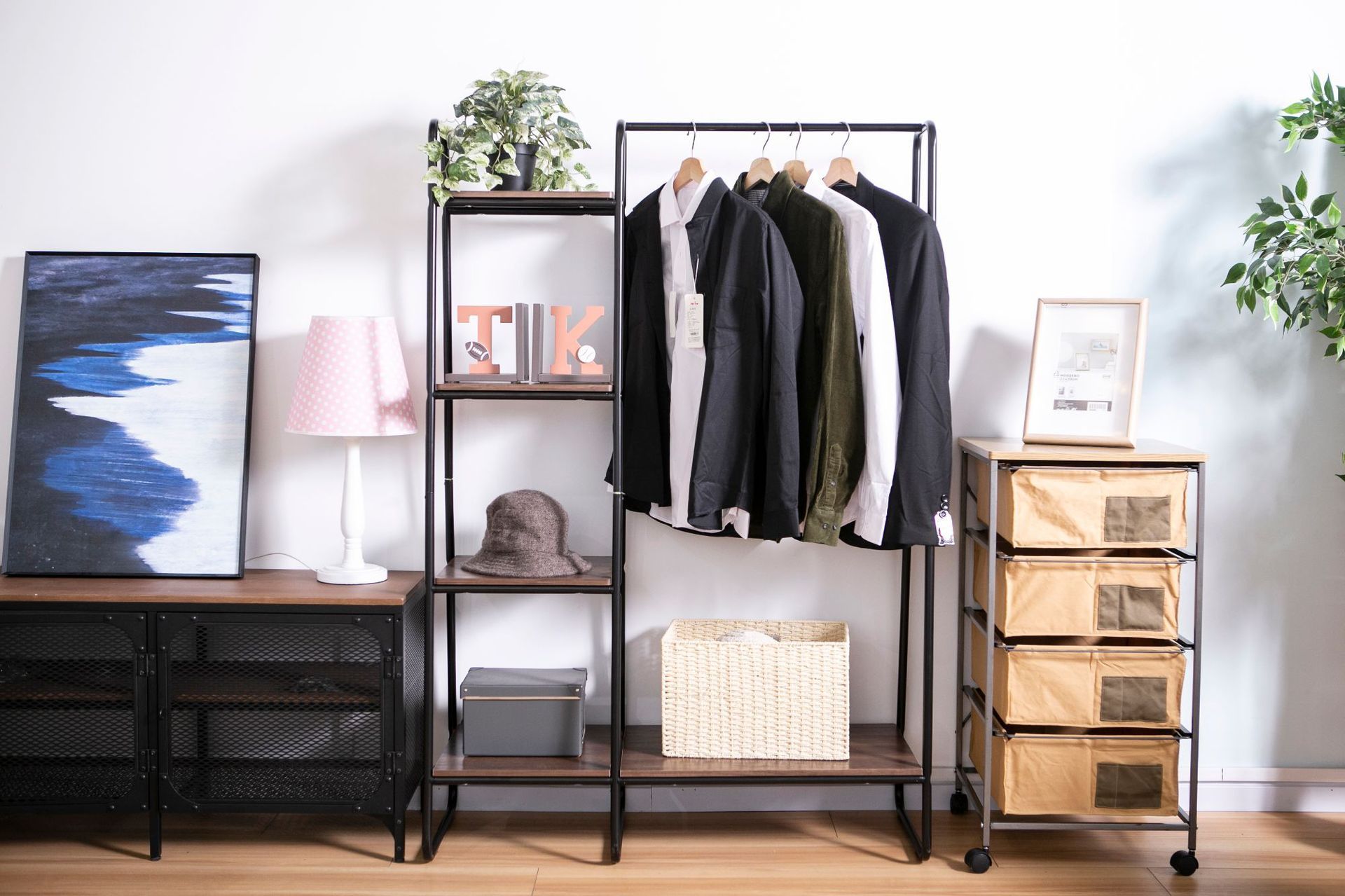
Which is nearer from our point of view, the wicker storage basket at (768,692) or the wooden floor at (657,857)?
the wooden floor at (657,857)

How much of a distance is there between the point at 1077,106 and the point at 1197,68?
33 cm

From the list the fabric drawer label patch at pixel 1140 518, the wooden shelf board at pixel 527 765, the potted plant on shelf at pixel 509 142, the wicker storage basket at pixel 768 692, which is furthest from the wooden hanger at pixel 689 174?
the wooden shelf board at pixel 527 765

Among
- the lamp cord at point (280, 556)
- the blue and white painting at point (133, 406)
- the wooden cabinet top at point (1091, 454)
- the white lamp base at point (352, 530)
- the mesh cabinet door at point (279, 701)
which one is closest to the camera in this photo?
the wooden cabinet top at point (1091, 454)

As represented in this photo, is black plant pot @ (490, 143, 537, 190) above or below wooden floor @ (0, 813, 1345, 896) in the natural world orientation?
above

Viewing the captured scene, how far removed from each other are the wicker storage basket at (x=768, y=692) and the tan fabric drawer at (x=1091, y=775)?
0.41 meters

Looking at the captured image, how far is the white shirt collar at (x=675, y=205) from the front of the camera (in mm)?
2328

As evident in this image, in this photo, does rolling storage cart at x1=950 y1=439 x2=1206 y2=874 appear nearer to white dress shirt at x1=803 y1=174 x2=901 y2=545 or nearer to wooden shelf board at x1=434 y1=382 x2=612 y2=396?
white dress shirt at x1=803 y1=174 x2=901 y2=545

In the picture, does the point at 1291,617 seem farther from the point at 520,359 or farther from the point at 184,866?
the point at 184,866

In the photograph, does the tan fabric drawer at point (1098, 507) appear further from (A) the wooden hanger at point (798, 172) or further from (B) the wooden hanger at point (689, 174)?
(B) the wooden hanger at point (689, 174)

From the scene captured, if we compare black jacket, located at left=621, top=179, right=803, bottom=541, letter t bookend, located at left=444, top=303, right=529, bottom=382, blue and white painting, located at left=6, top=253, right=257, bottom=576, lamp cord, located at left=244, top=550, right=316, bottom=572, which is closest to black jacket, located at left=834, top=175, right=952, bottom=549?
black jacket, located at left=621, top=179, right=803, bottom=541

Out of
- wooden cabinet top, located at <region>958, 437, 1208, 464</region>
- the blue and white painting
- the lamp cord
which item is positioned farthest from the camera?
the lamp cord

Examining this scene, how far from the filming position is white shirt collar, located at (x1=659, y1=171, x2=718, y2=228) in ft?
7.64

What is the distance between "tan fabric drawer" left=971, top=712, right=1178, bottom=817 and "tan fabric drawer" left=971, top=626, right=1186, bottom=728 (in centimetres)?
5

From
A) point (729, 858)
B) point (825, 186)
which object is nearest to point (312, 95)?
point (825, 186)
